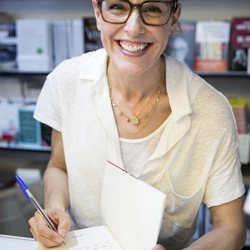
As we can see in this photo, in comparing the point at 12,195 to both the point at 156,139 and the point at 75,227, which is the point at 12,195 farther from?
the point at 156,139

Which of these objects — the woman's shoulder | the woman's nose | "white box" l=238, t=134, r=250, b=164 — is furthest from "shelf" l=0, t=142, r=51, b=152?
the woman's nose

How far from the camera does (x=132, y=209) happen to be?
777 millimetres

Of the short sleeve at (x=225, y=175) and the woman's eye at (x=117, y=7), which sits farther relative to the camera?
the short sleeve at (x=225, y=175)

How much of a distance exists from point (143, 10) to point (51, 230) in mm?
524

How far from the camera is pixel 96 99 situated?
1.04 metres

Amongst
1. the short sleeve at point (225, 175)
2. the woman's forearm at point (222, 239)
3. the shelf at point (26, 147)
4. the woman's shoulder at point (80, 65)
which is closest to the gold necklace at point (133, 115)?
the woman's shoulder at point (80, 65)

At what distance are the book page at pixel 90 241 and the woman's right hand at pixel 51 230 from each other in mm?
15

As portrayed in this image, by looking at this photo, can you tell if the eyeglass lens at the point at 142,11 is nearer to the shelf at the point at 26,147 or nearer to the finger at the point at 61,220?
the finger at the point at 61,220

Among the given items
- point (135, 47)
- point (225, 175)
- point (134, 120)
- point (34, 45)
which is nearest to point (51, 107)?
point (134, 120)

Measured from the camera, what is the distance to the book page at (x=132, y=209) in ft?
2.30

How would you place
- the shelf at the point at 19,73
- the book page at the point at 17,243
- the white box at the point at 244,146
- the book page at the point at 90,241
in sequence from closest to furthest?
the book page at the point at 90,241 < the book page at the point at 17,243 < the white box at the point at 244,146 < the shelf at the point at 19,73

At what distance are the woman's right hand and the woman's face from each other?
1.27ft

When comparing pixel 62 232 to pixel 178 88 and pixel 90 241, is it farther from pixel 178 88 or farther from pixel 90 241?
pixel 178 88

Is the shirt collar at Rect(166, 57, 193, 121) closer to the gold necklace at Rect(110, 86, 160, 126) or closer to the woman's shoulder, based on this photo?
the gold necklace at Rect(110, 86, 160, 126)
